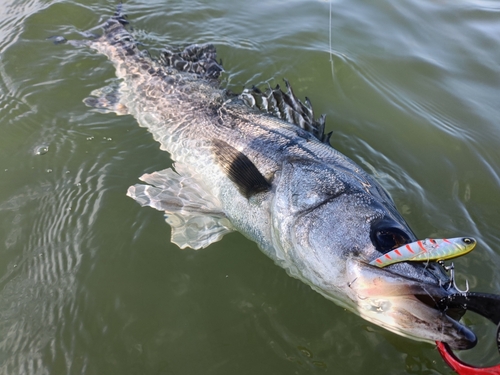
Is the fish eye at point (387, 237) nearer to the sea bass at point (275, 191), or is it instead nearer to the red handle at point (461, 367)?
the sea bass at point (275, 191)

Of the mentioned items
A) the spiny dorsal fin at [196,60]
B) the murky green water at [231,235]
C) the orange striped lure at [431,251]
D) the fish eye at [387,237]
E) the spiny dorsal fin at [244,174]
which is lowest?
the murky green water at [231,235]

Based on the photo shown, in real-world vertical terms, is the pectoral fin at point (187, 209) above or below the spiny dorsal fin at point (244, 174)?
below

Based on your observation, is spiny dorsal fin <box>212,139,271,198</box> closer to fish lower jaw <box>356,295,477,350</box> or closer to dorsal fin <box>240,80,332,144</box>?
dorsal fin <box>240,80,332,144</box>

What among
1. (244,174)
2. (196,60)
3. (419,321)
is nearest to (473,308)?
(419,321)

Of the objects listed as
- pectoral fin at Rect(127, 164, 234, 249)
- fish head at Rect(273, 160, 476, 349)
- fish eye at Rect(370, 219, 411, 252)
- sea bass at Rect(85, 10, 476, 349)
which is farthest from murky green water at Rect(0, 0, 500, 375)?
fish eye at Rect(370, 219, 411, 252)

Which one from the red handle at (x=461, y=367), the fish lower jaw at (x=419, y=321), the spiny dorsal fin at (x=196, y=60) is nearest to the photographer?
the red handle at (x=461, y=367)

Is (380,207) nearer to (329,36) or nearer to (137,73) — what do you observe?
(137,73)

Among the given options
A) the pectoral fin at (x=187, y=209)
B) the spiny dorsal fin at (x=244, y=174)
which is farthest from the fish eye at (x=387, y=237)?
the pectoral fin at (x=187, y=209)

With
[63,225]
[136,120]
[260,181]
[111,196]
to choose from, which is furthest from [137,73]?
[260,181]
